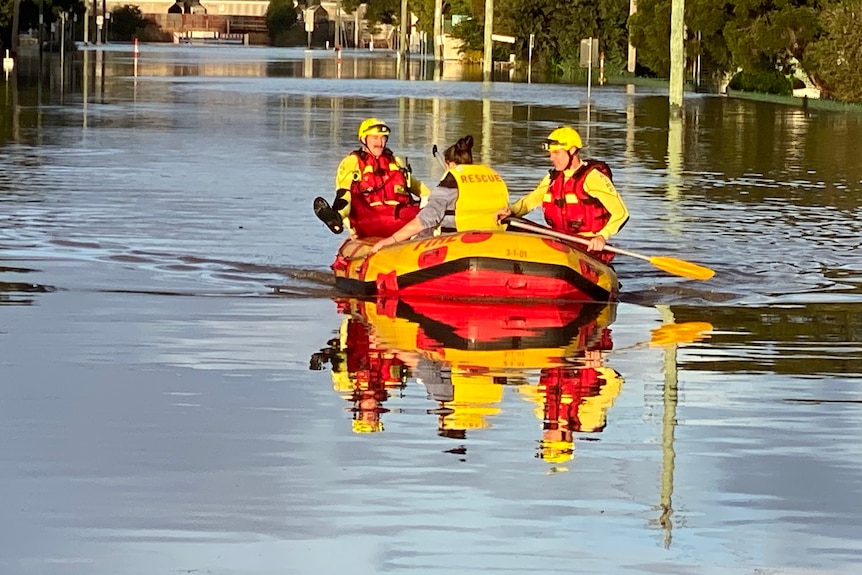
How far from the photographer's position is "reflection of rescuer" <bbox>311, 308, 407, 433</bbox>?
1176cm

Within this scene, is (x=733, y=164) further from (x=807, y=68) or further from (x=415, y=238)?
(x=807, y=68)

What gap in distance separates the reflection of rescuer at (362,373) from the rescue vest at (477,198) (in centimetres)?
194

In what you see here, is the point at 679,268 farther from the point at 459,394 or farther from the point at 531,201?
the point at 459,394

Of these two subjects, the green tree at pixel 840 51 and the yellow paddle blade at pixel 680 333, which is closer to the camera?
the yellow paddle blade at pixel 680 333

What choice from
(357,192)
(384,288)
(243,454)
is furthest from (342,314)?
(243,454)

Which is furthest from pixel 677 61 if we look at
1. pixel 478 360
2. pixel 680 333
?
pixel 478 360

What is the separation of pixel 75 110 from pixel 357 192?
3525 centimetres

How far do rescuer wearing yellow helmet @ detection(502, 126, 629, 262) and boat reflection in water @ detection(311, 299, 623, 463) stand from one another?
84cm

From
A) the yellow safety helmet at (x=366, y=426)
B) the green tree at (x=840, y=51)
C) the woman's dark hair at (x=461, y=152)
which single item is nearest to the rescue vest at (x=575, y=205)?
the woman's dark hair at (x=461, y=152)

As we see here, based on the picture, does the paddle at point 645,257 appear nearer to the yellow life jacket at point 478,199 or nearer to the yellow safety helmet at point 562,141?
the yellow life jacket at point 478,199

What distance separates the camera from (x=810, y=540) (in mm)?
8672

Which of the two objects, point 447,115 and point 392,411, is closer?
point 392,411

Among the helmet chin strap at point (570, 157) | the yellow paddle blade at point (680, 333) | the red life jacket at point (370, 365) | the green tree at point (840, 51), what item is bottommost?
the yellow paddle blade at point (680, 333)

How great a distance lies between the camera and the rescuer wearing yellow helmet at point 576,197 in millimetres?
17734
